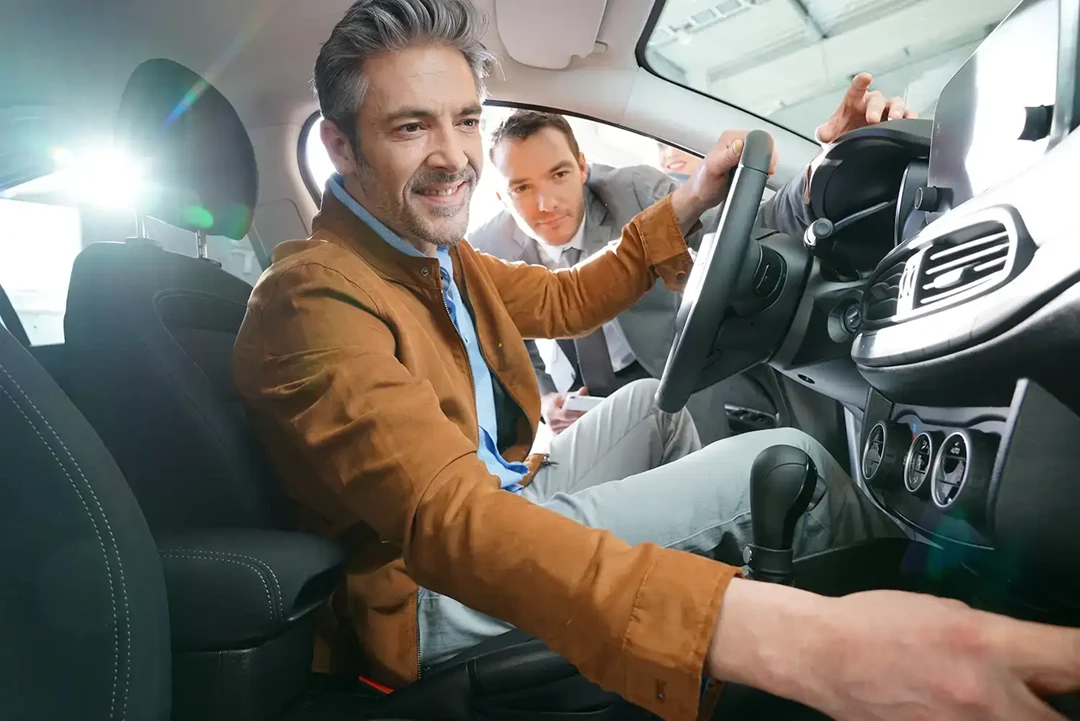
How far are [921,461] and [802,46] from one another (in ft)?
5.06

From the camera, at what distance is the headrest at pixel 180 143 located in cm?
101

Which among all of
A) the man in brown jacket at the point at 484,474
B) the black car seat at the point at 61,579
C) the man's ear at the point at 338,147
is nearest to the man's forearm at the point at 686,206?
the man in brown jacket at the point at 484,474

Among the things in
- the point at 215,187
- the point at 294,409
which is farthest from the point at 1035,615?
the point at 215,187

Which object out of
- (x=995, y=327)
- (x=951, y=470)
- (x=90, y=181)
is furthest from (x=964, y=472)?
(x=90, y=181)

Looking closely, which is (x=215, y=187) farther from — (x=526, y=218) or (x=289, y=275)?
(x=526, y=218)

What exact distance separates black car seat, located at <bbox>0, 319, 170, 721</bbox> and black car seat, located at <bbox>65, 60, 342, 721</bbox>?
0.21ft

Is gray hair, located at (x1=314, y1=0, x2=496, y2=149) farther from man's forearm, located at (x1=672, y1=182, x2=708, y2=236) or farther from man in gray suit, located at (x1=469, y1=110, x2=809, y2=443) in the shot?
man in gray suit, located at (x1=469, y1=110, x2=809, y2=443)

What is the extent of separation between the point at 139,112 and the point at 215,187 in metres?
0.14

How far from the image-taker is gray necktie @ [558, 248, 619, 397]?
2115 millimetres

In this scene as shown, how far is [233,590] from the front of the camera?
28.0 inches

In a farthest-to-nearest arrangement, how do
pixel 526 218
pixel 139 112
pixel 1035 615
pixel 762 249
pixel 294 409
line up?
pixel 526 218 < pixel 139 112 < pixel 762 249 < pixel 294 409 < pixel 1035 615

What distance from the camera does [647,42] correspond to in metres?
1.54

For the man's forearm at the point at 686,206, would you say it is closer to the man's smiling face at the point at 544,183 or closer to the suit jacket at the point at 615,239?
the suit jacket at the point at 615,239

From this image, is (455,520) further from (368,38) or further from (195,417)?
(368,38)
